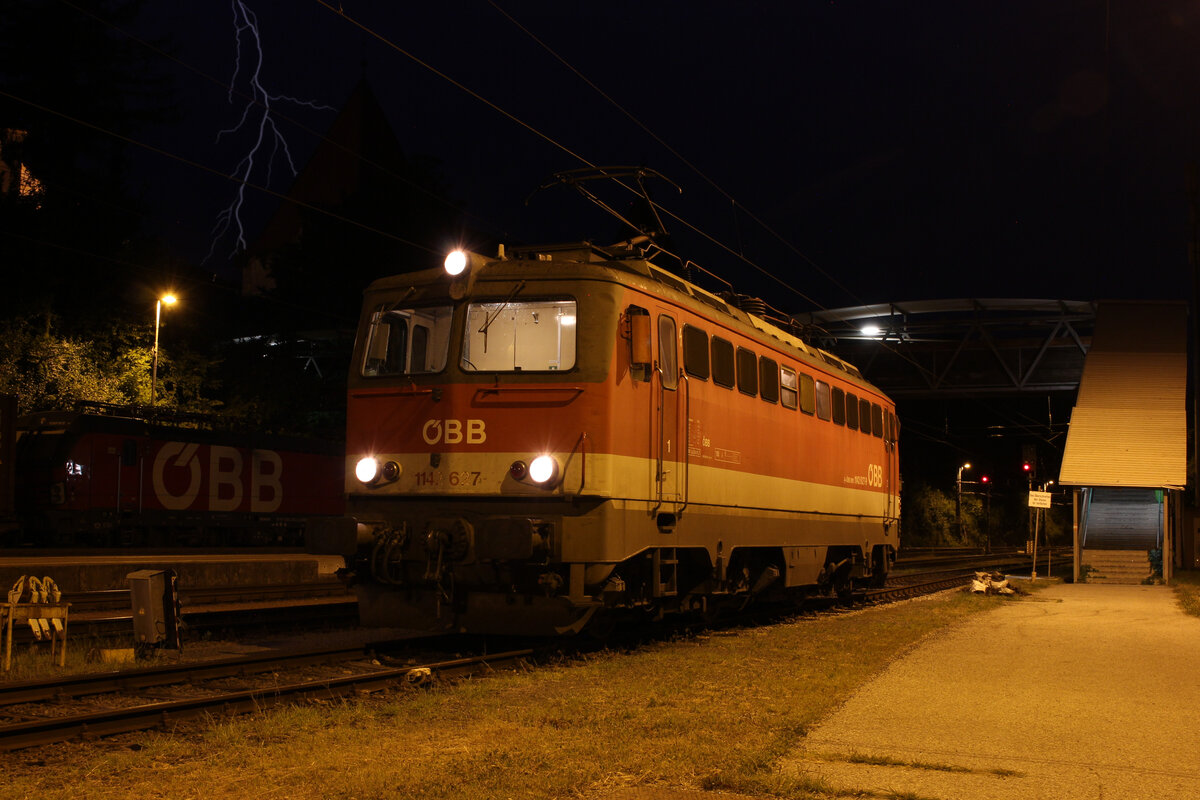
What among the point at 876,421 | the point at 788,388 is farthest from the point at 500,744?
the point at 876,421

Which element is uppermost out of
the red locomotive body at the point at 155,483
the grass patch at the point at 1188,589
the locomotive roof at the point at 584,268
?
the locomotive roof at the point at 584,268

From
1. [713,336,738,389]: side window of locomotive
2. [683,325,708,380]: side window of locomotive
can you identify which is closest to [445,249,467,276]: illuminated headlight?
[683,325,708,380]: side window of locomotive

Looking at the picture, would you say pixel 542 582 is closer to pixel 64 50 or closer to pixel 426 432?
pixel 426 432

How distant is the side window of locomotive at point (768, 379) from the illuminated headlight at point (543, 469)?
4368mm

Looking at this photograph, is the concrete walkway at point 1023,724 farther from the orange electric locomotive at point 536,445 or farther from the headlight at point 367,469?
the headlight at point 367,469

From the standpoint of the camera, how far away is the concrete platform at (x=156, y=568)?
63.1 feet

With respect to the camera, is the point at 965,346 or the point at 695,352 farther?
the point at 965,346

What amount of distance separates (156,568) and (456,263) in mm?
12669

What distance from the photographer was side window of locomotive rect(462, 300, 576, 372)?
36.0ft

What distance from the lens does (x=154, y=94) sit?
128 feet

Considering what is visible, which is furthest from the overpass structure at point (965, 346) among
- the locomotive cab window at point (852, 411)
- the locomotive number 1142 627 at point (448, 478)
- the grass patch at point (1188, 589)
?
the locomotive number 1142 627 at point (448, 478)

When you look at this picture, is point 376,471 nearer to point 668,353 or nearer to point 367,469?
point 367,469

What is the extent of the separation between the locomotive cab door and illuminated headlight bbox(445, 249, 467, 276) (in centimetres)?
211

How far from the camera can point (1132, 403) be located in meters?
35.6
